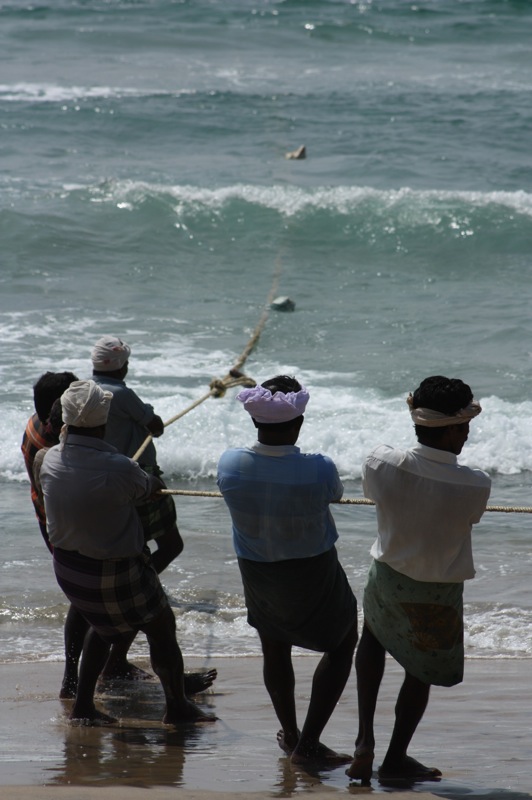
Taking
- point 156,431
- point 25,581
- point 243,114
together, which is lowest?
point 25,581

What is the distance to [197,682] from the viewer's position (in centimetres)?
440

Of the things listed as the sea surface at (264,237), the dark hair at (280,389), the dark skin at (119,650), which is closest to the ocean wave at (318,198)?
the sea surface at (264,237)

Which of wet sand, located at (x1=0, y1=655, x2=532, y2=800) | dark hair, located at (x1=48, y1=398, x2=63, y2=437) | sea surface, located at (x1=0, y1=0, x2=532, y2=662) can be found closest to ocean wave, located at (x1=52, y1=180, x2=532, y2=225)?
sea surface, located at (x1=0, y1=0, x2=532, y2=662)

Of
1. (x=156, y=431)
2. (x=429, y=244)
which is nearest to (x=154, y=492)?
(x=156, y=431)

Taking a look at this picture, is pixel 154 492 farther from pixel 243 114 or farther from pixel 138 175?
pixel 243 114

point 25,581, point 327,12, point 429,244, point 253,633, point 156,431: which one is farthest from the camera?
point 327,12

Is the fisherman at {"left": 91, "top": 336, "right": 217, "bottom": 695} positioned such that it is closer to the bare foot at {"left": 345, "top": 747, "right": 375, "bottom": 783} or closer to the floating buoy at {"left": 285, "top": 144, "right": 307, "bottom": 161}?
the bare foot at {"left": 345, "top": 747, "right": 375, "bottom": 783}

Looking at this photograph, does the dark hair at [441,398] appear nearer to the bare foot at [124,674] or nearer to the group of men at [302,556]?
the group of men at [302,556]

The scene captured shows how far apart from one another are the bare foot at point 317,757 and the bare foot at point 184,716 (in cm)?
62

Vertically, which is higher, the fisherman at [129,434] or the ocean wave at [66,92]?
the ocean wave at [66,92]

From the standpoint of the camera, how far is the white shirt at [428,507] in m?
3.24

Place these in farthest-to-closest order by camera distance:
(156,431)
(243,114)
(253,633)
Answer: (243,114) < (253,633) < (156,431)

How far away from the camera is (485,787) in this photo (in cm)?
331

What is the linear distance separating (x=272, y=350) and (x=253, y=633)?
18.9 feet
